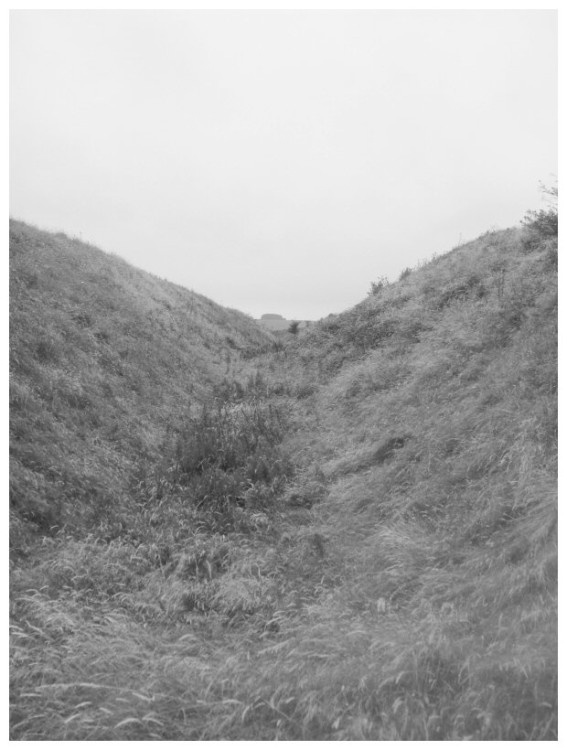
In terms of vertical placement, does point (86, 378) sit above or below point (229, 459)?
above

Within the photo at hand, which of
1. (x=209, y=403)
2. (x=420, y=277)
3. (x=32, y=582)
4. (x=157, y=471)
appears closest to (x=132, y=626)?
(x=32, y=582)

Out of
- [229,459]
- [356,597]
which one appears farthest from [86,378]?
[356,597]

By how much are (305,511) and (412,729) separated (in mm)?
4504

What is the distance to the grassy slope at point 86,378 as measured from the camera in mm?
7703

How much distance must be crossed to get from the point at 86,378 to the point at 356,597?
906 cm

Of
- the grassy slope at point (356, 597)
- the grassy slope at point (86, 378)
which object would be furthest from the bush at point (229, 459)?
the grassy slope at point (86, 378)

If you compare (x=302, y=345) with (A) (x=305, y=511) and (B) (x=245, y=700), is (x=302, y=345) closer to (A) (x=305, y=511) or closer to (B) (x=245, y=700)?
(A) (x=305, y=511)

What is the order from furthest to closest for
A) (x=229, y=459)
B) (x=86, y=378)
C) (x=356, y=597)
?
(x=86, y=378) < (x=229, y=459) < (x=356, y=597)

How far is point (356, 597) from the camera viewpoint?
5.47 metres

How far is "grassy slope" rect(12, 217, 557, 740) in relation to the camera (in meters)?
3.80

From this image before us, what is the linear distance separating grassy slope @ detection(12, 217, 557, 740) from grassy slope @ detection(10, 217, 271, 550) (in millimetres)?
1036

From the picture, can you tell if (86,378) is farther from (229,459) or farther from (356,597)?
(356,597)

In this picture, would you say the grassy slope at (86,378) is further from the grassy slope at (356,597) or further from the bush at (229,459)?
the grassy slope at (356,597)

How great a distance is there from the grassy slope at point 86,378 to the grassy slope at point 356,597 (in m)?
1.04
